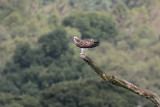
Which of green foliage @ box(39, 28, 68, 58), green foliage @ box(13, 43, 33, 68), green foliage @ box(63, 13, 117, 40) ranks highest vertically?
green foliage @ box(63, 13, 117, 40)

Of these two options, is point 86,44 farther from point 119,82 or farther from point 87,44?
point 119,82

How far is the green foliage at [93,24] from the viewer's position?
94562 millimetres

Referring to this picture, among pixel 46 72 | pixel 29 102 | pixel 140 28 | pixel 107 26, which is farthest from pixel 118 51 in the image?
pixel 29 102

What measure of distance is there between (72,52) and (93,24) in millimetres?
20133

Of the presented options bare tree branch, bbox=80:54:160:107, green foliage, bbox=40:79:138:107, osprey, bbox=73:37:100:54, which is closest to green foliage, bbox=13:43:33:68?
green foliage, bbox=40:79:138:107

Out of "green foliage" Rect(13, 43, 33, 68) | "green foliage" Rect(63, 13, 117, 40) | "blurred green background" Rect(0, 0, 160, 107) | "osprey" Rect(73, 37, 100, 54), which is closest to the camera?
"osprey" Rect(73, 37, 100, 54)

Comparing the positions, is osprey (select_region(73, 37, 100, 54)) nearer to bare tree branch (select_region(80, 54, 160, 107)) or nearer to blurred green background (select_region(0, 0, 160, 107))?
bare tree branch (select_region(80, 54, 160, 107))

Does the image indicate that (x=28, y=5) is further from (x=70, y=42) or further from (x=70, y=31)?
(x=70, y=42)

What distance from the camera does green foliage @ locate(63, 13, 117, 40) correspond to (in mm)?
94562

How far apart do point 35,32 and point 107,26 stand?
9886 mm

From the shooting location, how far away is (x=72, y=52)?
78.1m

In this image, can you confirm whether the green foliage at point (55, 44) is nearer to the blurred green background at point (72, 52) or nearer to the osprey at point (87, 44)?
the blurred green background at point (72, 52)

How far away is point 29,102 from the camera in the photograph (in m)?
48.4

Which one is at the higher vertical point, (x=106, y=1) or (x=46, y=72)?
(x=106, y=1)
